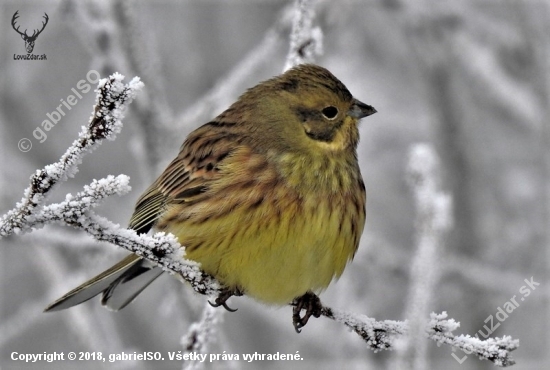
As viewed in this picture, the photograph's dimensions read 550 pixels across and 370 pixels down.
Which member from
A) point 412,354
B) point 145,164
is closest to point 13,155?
point 145,164

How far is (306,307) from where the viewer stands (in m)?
3.96

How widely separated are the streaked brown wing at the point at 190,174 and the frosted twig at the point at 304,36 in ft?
1.88

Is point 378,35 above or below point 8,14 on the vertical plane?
above

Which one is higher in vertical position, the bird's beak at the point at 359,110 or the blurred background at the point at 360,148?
the blurred background at the point at 360,148

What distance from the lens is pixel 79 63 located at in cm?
866

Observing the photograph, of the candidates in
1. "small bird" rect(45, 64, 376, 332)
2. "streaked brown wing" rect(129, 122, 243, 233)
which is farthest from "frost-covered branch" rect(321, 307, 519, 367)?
"streaked brown wing" rect(129, 122, 243, 233)

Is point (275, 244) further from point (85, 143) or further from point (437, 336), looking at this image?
point (85, 143)

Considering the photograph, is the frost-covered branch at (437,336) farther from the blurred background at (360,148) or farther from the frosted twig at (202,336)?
the blurred background at (360,148)

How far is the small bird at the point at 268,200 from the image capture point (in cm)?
357

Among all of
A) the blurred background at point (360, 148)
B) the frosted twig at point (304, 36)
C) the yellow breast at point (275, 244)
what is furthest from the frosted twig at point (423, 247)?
the blurred background at point (360, 148)

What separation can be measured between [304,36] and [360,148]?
14.7ft

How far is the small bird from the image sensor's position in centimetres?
357

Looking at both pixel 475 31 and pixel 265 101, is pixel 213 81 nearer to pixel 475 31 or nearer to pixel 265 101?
pixel 475 31

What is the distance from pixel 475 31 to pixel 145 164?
3.53 m
